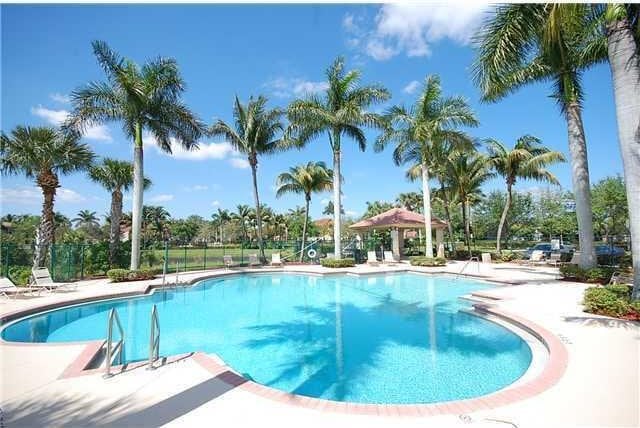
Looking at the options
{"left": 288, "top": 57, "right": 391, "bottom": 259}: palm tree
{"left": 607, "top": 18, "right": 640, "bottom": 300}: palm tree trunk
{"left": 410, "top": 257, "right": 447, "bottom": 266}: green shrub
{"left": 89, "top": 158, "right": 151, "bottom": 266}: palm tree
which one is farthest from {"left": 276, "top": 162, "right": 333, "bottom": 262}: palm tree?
{"left": 607, "top": 18, "right": 640, "bottom": 300}: palm tree trunk

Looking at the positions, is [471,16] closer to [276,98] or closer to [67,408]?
[67,408]

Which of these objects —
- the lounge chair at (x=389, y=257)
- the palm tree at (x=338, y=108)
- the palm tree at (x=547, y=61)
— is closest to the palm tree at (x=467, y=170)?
the lounge chair at (x=389, y=257)

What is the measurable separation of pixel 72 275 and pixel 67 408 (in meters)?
14.7

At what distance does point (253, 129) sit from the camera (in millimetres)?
21406

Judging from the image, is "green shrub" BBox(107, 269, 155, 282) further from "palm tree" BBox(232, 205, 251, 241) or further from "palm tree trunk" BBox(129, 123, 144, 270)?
"palm tree" BBox(232, 205, 251, 241)

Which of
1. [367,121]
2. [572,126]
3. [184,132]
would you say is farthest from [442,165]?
[184,132]

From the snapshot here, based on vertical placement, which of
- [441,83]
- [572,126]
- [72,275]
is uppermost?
[441,83]

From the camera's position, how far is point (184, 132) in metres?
16.2

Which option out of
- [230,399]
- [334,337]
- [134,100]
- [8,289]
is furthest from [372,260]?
[230,399]

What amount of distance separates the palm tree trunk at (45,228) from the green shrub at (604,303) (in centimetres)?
2014

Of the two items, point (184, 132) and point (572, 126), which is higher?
point (184, 132)

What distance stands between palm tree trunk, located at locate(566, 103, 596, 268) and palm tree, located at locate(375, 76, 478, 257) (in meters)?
6.19

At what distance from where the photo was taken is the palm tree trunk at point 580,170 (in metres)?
11.6

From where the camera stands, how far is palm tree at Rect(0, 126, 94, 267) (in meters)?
13.9
